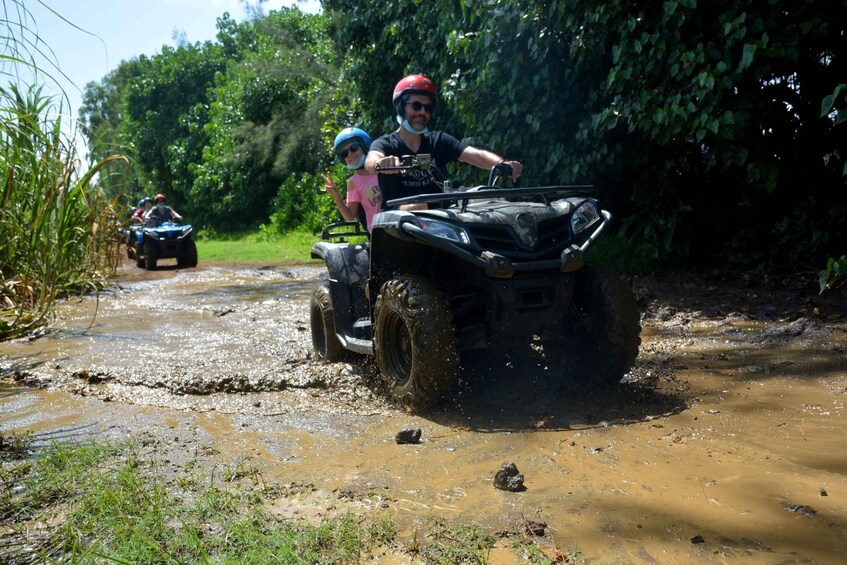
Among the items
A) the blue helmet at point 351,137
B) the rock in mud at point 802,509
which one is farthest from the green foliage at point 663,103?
the rock in mud at point 802,509

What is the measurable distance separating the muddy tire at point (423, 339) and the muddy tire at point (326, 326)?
1393mm

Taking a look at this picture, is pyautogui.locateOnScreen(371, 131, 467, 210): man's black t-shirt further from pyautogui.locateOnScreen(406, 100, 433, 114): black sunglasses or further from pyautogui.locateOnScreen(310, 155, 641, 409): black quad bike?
pyautogui.locateOnScreen(310, 155, 641, 409): black quad bike

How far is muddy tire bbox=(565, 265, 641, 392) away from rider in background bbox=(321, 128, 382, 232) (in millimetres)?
1686

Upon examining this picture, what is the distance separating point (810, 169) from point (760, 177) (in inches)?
24.4

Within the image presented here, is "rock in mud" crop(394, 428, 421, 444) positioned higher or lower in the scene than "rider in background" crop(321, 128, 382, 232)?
lower

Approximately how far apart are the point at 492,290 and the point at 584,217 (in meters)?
0.70

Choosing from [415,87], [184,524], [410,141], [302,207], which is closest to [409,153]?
Answer: [410,141]

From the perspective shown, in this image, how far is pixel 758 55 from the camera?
661cm

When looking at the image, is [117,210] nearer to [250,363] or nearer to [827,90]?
[250,363]

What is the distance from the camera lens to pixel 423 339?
4.39m

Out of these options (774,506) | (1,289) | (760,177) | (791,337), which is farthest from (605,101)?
(774,506)

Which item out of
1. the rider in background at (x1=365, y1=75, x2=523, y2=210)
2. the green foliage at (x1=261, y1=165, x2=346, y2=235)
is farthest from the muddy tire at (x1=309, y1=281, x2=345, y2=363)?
the green foliage at (x1=261, y1=165, x2=346, y2=235)

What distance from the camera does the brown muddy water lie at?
2.98m

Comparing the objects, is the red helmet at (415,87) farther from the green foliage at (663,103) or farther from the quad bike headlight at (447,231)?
the green foliage at (663,103)
